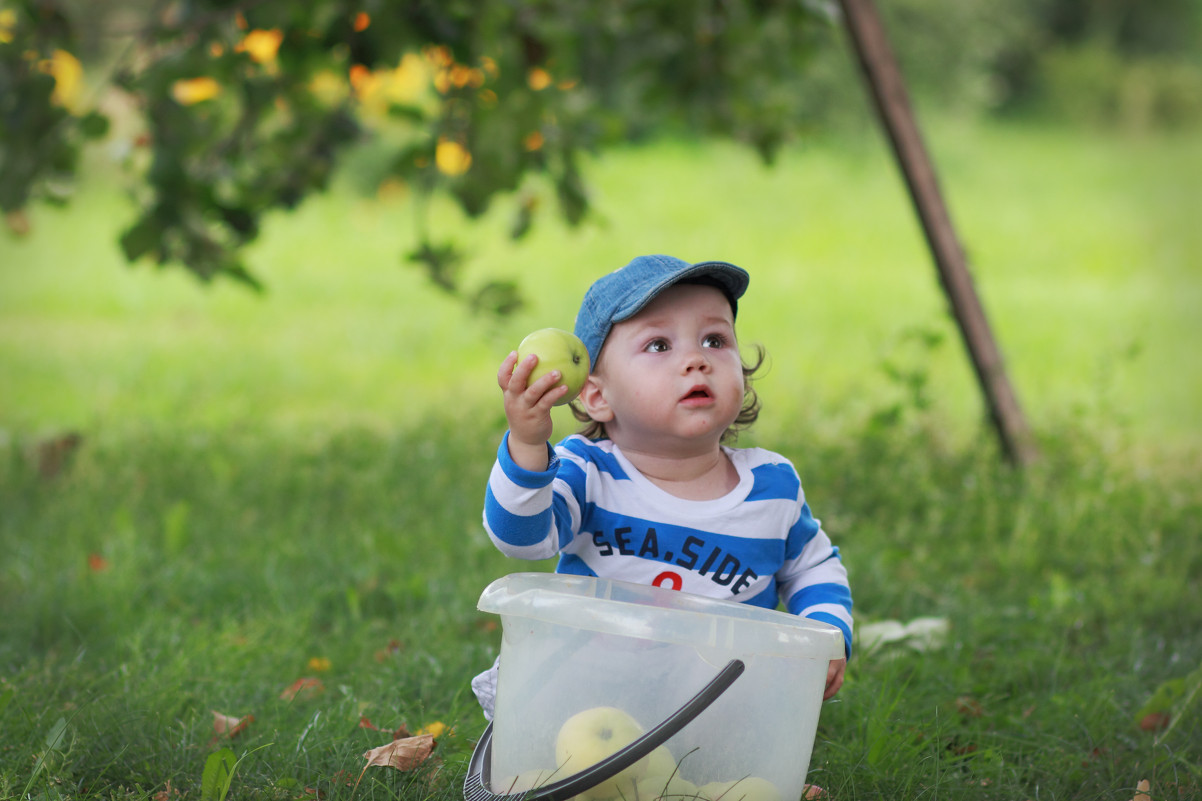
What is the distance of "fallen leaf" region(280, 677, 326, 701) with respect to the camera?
2.09 metres

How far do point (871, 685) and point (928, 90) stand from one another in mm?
11577

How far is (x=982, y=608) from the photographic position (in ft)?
8.76

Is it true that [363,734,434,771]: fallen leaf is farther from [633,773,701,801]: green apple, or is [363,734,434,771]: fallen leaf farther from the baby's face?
the baby's face

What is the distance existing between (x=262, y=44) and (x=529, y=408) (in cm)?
306

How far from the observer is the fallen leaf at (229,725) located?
1.89 m

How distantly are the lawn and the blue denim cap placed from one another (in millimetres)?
715

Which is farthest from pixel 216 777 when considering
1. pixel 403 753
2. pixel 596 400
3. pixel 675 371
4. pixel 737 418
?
pixel 737 418

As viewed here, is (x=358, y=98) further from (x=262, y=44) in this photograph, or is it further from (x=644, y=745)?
(x=644, y=745)

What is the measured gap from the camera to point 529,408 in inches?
57.4

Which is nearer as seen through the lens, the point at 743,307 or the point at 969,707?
the point at 969,707

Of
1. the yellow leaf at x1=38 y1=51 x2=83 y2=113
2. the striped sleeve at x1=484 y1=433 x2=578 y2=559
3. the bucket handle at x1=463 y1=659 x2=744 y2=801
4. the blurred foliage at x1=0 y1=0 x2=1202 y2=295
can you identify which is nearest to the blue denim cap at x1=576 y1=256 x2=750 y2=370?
the striped sleeve at x1=484 y1=433 x2=578 y2=559

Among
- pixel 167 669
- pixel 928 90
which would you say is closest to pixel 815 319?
pixel 167 669

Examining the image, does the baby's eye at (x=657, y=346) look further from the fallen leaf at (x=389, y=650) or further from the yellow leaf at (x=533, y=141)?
the yellow leaf at (x=533, y=141)

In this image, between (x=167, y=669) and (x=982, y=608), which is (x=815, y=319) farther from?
(x=167, y=669)
